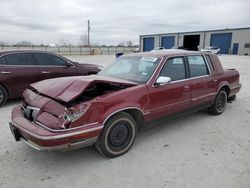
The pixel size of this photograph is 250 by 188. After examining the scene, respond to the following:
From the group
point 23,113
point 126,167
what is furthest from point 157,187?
point 23,113

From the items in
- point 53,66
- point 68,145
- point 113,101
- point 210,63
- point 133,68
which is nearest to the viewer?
point 68,145

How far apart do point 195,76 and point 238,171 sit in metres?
2.10

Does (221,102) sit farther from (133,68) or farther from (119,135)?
(119,135)

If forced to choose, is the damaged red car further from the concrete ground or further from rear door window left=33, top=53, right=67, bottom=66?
rear door window left=33, top=53, right=67, bottom=66

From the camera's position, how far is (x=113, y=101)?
3.11m

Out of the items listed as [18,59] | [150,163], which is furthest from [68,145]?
[18,59]

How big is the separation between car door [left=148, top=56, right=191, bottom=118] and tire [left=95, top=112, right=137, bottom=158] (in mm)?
511

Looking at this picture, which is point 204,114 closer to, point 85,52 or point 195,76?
point 195,76

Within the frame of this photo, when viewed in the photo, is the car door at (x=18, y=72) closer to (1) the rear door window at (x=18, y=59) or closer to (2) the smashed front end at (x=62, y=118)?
(1) the rear door window at (x=18, y=59)

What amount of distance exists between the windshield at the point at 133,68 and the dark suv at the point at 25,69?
9.02 feet

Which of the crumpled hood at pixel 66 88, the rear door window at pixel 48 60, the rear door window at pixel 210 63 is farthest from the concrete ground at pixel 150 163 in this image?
the rear door window at pixel 48 60

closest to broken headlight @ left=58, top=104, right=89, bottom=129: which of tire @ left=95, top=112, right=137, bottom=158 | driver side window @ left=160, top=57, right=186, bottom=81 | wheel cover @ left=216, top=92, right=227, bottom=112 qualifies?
tire @ left=95, top=112, right=137, bottom=158

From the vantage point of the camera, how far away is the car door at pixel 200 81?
444 centimetres

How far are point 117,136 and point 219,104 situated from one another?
123 inches
